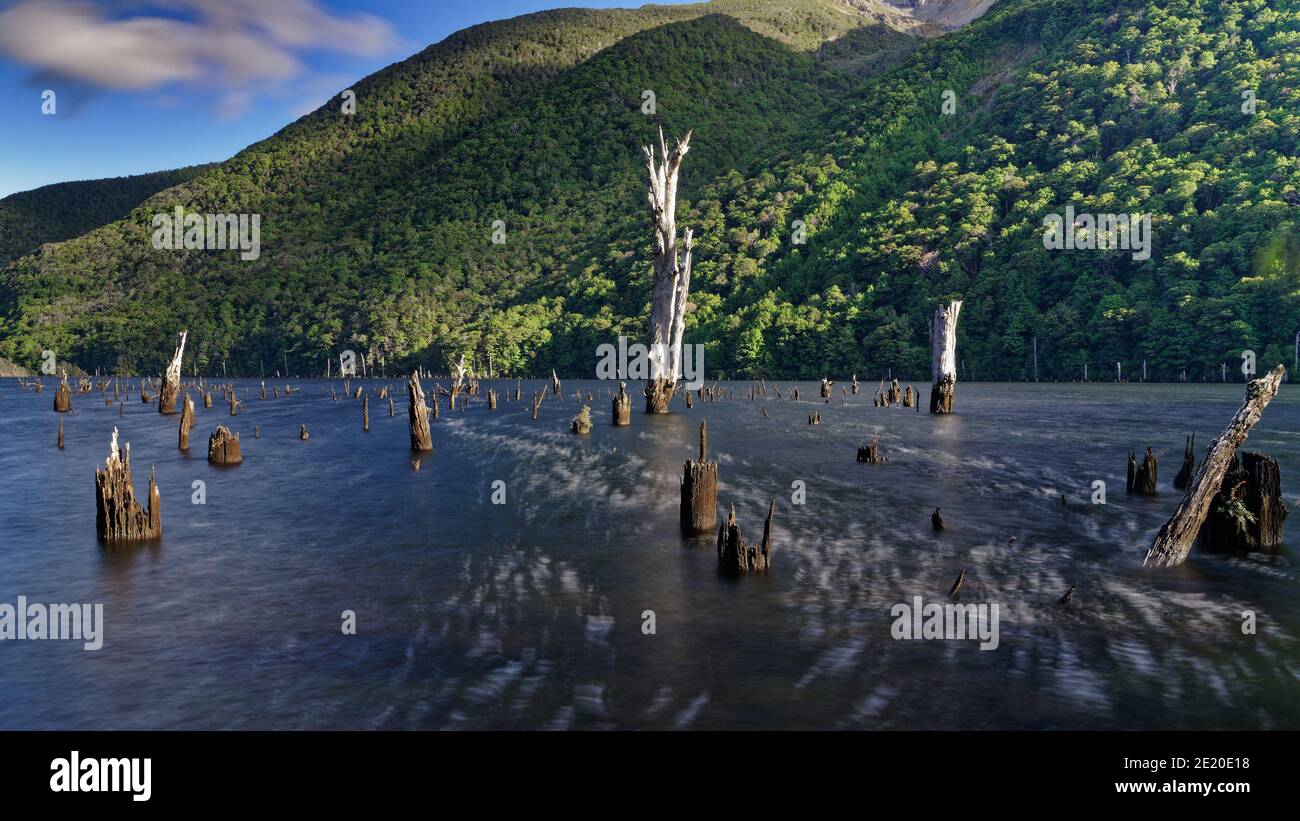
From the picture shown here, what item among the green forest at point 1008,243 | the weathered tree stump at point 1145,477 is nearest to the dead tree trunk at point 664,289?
the weathered tree stump at point 1145,477

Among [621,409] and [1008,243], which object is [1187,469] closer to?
[621,409]

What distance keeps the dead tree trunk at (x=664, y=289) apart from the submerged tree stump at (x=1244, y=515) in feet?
161

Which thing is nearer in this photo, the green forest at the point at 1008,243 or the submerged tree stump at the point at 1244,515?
the submerged tree stump at the point at 1244,515

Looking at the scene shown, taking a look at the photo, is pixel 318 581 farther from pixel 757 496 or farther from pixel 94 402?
pixel 94 402

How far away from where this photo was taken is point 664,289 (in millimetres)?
70000

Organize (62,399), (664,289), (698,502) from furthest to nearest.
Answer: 1. (62,399)
2. (664,289)
3. (698,502)

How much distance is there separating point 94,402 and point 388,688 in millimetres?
105824

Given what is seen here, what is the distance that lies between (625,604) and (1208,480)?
1190 cm

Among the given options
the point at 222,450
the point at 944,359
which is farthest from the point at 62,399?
the point at 944,359

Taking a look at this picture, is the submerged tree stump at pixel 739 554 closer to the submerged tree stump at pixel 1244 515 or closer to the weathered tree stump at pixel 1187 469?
the submerged tree stump at pixel 1244 515

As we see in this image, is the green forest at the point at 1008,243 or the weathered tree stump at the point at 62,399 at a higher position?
the green forest at the point at 1008,243

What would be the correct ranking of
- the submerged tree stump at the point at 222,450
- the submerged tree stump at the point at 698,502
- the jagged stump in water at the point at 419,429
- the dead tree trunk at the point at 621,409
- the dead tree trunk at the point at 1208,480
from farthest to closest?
1. the dead tree trunk at the point at 621,409
2. the jagged stump in water at the point at 419,429
3. the submerged tree stump at the point at 222,450
4. the submerged tree stump at the point at 698,502
5. the dead tree trunk at the point at 1208,480

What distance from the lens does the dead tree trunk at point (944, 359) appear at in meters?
70.0

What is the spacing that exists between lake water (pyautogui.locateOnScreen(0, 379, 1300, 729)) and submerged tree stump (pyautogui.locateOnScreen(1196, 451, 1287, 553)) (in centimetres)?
67
